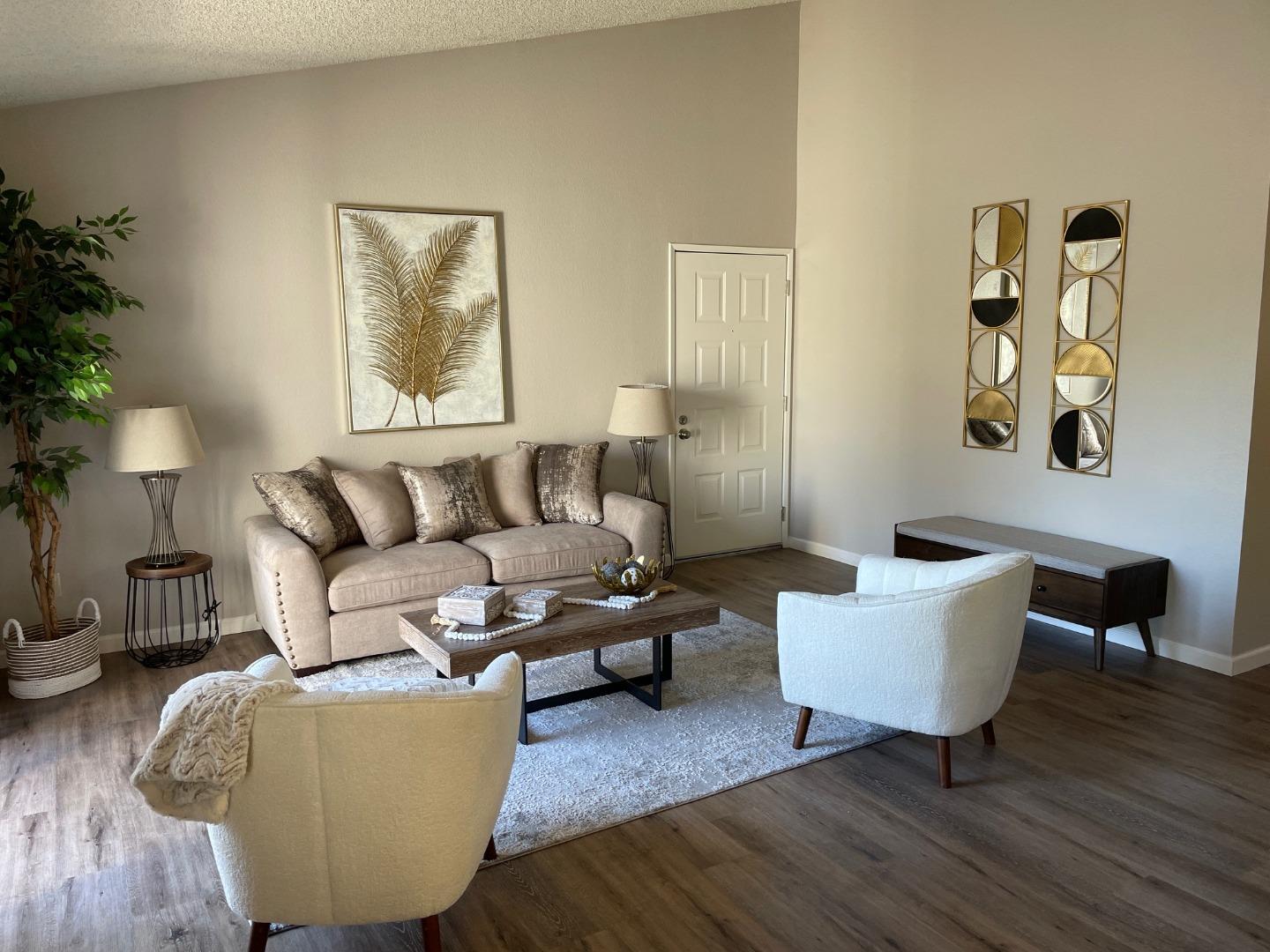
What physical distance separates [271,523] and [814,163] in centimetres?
400

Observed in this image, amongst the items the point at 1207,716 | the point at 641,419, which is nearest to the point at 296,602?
the point at 641,419

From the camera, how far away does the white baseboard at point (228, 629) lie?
4500 millimetres

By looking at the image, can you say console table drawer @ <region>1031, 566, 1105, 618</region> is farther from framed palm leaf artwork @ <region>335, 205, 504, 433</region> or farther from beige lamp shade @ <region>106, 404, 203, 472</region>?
beige lamp shade @ <region>106, 404, 203, 472</region>

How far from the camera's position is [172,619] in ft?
15.1

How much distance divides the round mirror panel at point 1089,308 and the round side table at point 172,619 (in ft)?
14.0

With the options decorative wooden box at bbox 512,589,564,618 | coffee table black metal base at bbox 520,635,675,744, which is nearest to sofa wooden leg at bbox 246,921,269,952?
coffee table black metal base at bbox 520,635,675,744

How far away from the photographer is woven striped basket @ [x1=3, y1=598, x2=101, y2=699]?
393cm

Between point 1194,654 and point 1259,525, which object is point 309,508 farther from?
point 1259,525

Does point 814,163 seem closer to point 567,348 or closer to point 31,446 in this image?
point 567,348

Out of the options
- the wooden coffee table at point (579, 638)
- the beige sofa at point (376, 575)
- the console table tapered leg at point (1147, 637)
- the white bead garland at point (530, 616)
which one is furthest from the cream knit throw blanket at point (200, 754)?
the console table tapered leg at point (1147, 637)

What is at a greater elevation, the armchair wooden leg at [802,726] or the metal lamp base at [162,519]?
the metal lamp base at [162,519]

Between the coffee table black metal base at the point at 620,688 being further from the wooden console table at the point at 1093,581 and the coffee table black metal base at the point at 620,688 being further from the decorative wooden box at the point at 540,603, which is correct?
the wooden console table at the point at 1093,581

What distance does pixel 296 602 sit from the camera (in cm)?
406

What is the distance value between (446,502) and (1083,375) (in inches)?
126
